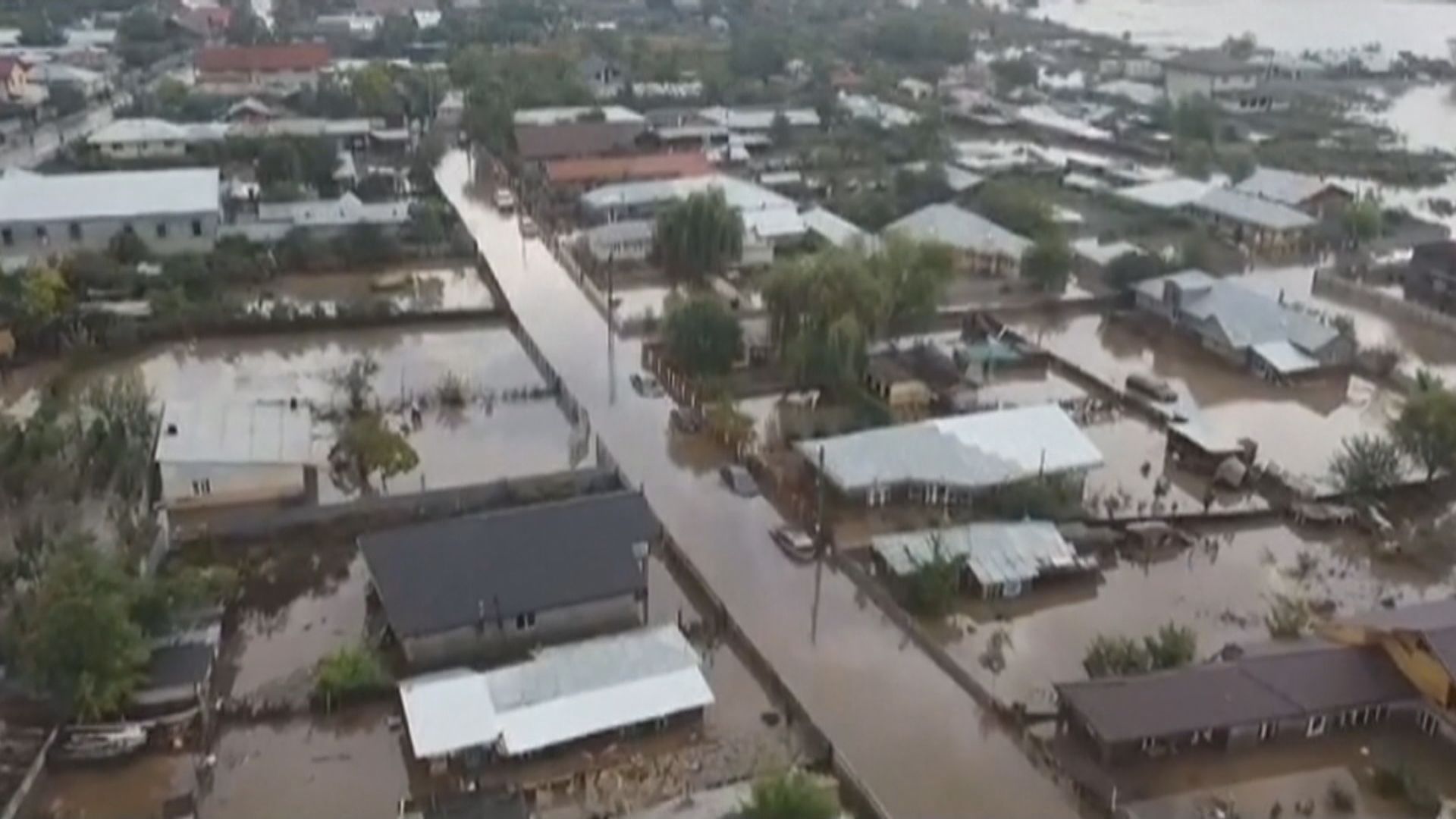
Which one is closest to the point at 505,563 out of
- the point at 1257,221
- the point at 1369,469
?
the point at 1369,469

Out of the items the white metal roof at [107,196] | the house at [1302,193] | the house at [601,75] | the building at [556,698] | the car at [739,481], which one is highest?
the house at [601,75]

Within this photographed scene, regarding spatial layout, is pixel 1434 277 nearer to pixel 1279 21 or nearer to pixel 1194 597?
pixel 1194 597

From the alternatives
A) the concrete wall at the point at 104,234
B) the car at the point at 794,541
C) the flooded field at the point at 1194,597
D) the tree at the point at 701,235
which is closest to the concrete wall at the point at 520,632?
the car at the point at 794,541

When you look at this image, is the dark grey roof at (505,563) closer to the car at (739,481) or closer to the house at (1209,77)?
the car at (739,481)

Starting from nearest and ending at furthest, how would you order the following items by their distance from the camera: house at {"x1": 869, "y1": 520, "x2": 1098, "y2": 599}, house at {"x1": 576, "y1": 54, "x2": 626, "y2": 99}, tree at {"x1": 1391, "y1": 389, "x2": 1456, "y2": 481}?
house at {"x1": 869, "y1": 520, "x2": 1098, "y2": 599}, tree at {"x1": 1391, "y1": 389, "x2": 1456, "y2": 481}, house at {"x1": 576, "y1": 54, "x2": 626, "y2": 99}

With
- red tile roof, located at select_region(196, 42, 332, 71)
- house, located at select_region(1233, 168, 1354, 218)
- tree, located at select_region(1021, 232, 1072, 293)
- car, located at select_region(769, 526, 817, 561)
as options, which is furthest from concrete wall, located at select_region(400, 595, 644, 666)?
red tile roof, located at select_region(196, 42, 332, 71)

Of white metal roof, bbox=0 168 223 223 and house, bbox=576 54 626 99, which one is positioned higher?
house, bbox=576 54 626 99

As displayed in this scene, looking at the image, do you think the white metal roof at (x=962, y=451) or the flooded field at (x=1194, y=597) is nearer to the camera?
the flooded field at (x=1194, y=597)

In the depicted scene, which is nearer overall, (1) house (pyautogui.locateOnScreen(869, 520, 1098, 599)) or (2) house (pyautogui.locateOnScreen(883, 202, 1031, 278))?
(1) house (pyautogui.locateOnScreen(869, 520, 1098, 599))

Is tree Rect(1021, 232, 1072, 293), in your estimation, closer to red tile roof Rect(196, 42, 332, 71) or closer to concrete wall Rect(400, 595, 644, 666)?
concrete wall Rect(400, 595, 644, 666)
